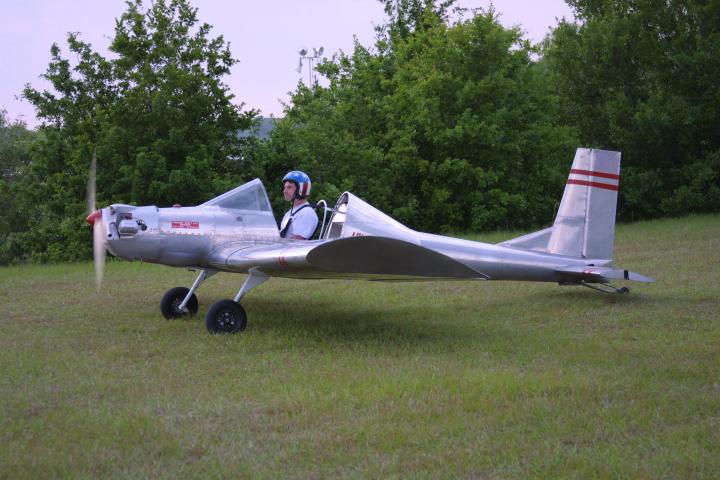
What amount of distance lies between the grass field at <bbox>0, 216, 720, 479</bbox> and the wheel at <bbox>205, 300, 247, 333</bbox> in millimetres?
188

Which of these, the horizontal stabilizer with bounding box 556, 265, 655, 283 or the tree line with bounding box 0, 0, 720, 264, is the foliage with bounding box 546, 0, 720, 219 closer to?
the tree line with bounding box 0, 0, 720, 264

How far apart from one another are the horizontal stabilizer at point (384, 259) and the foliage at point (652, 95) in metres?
21.6

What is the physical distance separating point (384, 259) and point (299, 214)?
7.52 ft

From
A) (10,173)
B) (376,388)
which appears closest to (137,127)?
(376,388)

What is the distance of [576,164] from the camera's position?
8977 millimetres

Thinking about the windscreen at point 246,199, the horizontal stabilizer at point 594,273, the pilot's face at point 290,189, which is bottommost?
the horizontal stabilizer at point 594,273

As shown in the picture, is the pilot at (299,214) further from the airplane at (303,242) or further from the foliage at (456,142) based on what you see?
the foliage at (456,142)

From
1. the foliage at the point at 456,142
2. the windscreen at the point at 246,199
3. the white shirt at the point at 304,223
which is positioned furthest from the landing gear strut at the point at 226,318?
the foliage at the point at 456,142

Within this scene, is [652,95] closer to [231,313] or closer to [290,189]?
[290,189]

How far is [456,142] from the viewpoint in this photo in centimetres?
2553

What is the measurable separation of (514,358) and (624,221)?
22856mm

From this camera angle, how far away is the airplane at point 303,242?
764 centimetres

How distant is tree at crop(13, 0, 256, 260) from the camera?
2073cm

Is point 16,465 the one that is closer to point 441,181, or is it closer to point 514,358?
point 514,358
